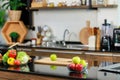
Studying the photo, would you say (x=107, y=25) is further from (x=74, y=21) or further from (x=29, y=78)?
(x=29, y=78)

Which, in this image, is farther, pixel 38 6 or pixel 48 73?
pixel 38 6

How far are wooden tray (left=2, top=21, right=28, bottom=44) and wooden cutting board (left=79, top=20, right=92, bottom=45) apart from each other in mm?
1298

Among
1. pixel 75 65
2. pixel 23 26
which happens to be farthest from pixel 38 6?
pixel 75 65

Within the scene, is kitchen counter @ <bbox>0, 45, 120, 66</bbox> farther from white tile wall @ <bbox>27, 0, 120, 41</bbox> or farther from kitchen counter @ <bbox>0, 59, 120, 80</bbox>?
kitchen counter @ <bbox>0, 59, 120, 80</bbox>

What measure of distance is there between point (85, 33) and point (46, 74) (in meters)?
2.84

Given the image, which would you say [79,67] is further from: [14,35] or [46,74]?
[14,35]

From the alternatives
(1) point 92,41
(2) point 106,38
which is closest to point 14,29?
(1) point 92,41

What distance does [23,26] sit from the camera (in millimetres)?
5695

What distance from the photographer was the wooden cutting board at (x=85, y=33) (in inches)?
198

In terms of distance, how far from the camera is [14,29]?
5.89m

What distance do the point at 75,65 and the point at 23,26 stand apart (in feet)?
11.2

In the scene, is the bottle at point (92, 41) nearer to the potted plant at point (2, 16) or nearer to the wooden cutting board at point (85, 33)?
the wooden cutting board at point (85, 33)

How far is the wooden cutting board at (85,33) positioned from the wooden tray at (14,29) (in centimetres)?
130

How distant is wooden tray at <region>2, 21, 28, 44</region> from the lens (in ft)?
18.8
